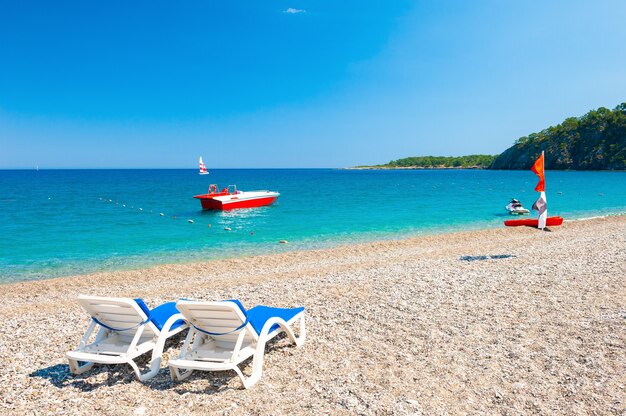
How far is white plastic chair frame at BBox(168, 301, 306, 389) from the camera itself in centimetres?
485

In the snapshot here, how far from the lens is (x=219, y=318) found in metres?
5.05

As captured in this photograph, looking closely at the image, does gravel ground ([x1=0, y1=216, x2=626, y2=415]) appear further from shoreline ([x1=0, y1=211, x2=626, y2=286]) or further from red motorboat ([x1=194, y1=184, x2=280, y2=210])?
red motorboat ([x1=194, y1=184, x2=280, y2=210])

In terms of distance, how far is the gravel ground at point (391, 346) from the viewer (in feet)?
15.0

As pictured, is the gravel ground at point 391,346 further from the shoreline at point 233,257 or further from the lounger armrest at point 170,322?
the shoreline at point 233,257

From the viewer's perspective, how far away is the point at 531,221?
15.0 metres

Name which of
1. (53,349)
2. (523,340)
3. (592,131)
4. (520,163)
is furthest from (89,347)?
(520,163)

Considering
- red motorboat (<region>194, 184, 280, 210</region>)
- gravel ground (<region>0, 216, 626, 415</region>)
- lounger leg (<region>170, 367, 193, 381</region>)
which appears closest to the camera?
gravel ground (<region>0, 216, 626, 415</region>)

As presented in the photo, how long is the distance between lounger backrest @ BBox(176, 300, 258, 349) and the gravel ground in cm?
49

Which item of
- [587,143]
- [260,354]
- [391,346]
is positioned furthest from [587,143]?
[260,354]

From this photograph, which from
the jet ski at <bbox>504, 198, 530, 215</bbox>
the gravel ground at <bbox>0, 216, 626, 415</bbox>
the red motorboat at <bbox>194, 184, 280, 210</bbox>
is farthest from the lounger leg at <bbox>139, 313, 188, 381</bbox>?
the jet ski at <bbox>504, 198, 530, 215</bbox>

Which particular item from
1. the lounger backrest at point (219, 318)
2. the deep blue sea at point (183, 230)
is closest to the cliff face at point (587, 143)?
the deep blue sea at point (183, 230)

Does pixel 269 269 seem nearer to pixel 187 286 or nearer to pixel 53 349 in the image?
pixel 187 286

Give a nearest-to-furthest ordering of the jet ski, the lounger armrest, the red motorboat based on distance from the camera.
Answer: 1. the lounger armrest
2. the jet ski
3. the red motorboat

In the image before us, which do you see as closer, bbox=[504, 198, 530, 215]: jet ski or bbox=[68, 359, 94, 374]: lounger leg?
bbox=[68, 359, 94, 374]: lounger leg
